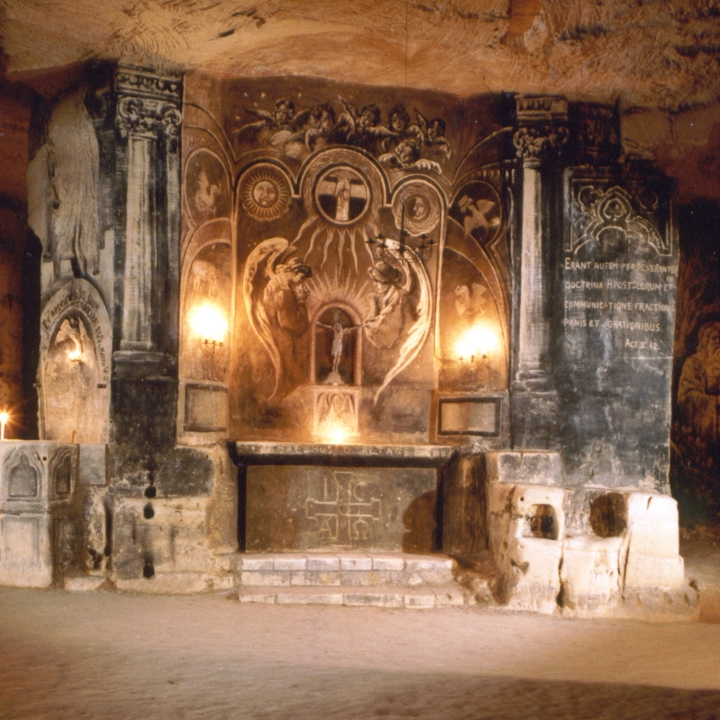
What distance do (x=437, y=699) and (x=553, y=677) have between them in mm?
865

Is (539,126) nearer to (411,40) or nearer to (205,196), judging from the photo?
(411,40)

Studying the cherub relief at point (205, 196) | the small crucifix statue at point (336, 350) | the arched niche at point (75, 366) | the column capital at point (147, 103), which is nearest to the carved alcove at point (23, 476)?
the arched niche at point (75, 366)

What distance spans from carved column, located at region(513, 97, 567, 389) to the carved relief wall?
0.19 m

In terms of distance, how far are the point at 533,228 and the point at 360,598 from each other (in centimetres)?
391

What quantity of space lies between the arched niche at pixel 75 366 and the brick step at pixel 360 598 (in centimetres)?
199

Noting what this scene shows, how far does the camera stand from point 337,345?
8.12m

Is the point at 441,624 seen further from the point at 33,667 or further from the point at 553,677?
the point at 33,667

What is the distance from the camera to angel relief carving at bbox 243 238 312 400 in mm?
8062

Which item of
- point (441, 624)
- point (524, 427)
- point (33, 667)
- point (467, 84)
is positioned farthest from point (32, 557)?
point (467, 84)

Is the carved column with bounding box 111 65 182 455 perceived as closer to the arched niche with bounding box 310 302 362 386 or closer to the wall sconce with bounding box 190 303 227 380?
the wall sconce with bounding box 190 303 227 380

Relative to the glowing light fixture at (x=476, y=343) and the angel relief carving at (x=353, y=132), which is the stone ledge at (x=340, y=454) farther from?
the angel relief carving at (x=353, y=132)

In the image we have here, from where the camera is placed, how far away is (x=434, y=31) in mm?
7148

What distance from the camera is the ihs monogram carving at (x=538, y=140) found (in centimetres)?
780

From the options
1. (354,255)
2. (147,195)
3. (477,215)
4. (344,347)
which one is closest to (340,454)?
(344,347)
